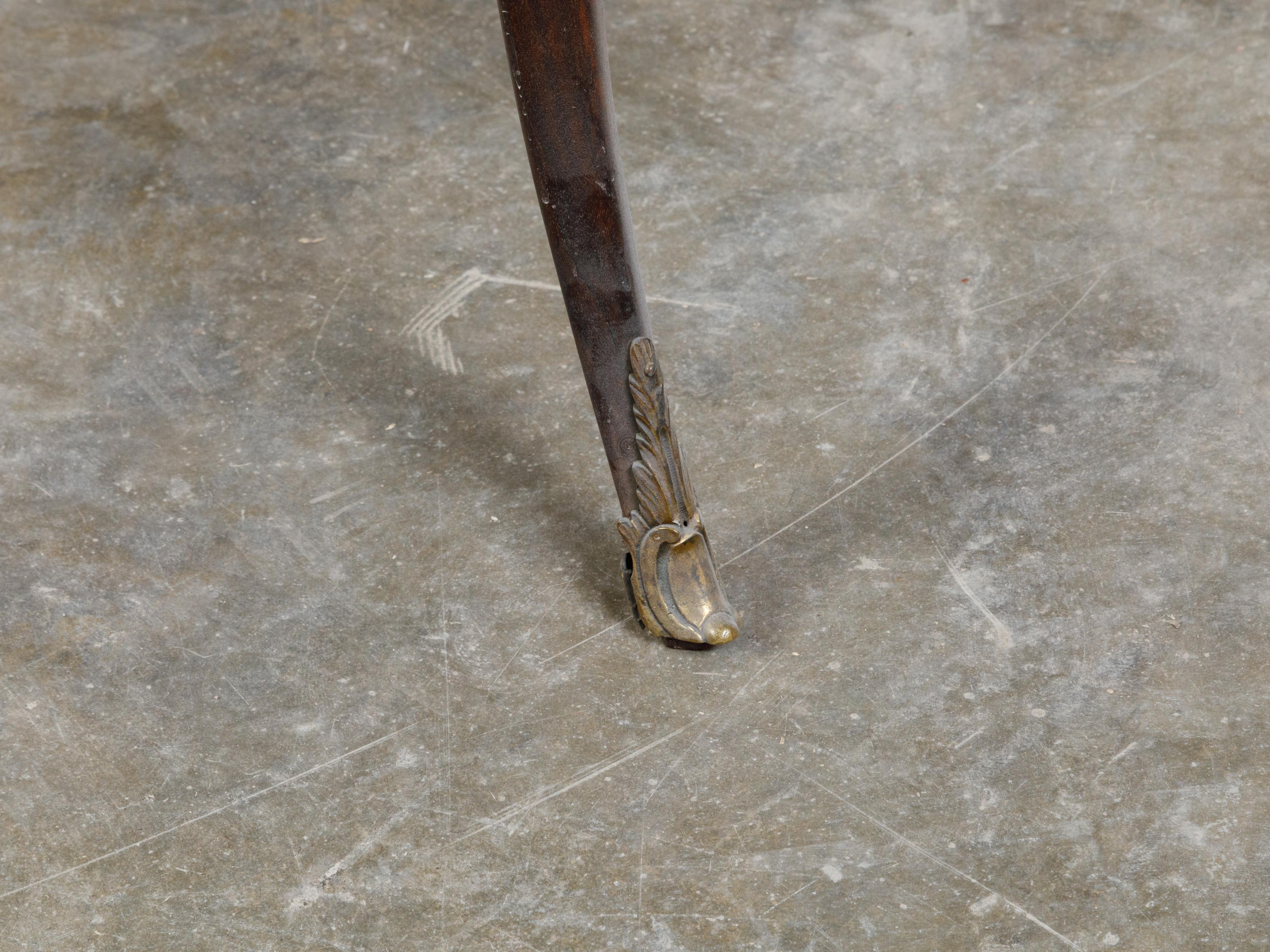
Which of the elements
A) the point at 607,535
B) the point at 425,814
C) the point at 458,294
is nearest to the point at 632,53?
the point at 458,294

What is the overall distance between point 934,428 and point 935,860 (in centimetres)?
93

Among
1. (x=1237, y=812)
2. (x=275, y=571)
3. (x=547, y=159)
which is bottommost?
(x=1237, y=812)

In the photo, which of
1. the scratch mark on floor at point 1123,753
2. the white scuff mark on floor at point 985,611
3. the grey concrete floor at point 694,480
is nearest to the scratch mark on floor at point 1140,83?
the grey concrete floor at point 694,480

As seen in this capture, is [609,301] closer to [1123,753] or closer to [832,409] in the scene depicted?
[832,409]

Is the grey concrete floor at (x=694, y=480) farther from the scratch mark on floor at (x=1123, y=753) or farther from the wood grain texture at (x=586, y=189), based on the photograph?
the wood grain texture at (x=586, y=189)

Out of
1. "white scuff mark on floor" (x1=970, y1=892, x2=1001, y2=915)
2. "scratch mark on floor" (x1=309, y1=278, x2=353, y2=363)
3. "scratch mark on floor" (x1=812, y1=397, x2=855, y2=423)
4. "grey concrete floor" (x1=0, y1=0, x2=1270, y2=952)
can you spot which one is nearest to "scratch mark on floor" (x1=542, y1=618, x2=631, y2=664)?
"grey concrete floor" (x1=0, y1=0, x2=1270, y2=952)

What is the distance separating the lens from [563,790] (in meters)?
2.11

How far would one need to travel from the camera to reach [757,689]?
7.35 ft

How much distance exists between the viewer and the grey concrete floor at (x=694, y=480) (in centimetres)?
201

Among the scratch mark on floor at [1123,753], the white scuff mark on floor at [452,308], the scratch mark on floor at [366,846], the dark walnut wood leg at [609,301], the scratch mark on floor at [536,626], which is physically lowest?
the scratch mark on floor at [1123,753]

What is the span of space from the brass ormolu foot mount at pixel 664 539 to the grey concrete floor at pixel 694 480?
0.09 metres

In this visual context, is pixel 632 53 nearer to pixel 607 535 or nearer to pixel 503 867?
pixel 607 535

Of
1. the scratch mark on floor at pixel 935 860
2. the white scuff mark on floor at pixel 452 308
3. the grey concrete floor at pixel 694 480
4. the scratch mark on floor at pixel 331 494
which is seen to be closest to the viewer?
the scratch mark on floor at pixel 935 860

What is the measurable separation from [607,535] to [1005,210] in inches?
50.1
